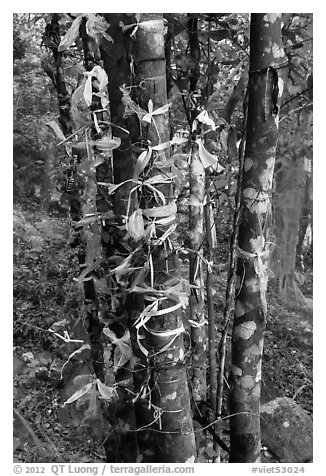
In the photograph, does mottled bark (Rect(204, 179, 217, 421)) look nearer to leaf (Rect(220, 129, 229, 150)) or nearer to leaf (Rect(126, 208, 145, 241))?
leaf (Rect(220, 129, 229, 150))

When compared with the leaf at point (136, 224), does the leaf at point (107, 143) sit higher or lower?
higher

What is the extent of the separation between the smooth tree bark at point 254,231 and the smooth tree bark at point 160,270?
5.5 inches

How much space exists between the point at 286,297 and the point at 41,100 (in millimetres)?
884

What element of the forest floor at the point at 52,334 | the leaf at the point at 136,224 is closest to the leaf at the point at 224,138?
the forest floor at the point at 52,334

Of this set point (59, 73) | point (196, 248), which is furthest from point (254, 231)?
point (59, 73)

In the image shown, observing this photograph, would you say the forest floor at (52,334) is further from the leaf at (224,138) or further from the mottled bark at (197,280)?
the leaf at (224,138)

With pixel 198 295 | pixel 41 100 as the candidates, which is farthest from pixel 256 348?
pixel 41 100

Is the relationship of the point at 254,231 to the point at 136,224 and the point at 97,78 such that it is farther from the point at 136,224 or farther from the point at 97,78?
the point at 97,78

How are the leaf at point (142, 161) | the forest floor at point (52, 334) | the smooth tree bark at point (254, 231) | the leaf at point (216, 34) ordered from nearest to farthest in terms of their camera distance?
the leaf at point (142, 161)
the smooth tree bark at point (254, 231)
the leaf at point (216, 34)
the forest floor at point (52, 334)

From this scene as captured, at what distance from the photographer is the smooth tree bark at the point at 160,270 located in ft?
2.01

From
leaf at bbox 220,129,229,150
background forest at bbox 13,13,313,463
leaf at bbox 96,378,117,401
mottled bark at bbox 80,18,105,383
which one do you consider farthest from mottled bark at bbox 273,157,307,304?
leaf at bbox 96,378,117,401

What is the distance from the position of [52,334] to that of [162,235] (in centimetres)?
67

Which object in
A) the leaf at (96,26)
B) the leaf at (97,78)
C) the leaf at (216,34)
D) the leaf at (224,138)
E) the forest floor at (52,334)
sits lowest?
the forest floor at (52,334)

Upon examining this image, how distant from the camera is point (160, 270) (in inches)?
26.0
